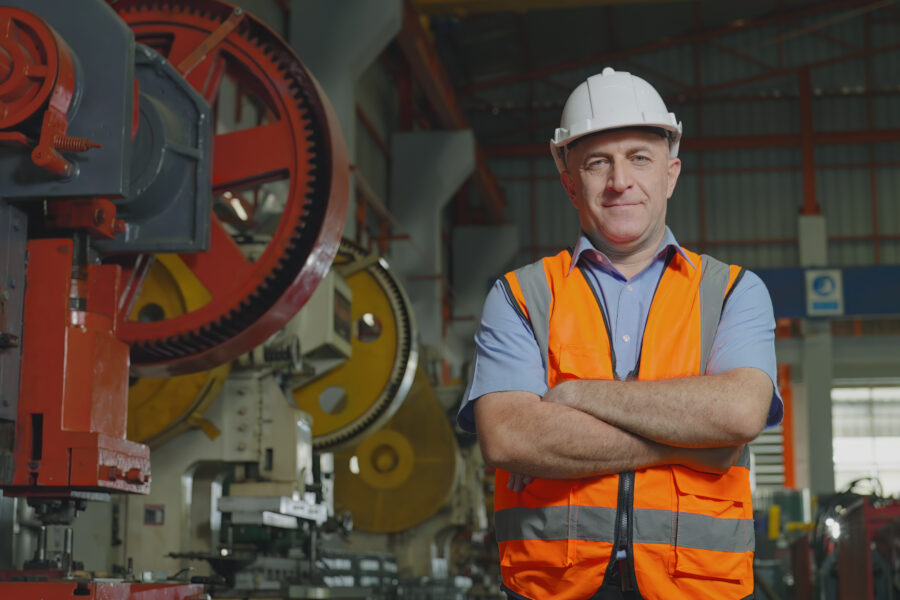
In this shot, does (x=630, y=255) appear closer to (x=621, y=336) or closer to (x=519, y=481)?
(x=621, y=336)

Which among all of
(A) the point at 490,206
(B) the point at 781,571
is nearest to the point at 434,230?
(A) the point at 490,206

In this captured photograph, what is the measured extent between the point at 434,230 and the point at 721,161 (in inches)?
292

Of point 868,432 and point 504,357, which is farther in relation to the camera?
point 868,432

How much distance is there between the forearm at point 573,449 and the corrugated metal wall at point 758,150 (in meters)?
18.0

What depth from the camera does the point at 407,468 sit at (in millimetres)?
8883

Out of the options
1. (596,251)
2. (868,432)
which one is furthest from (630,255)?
(868,432)

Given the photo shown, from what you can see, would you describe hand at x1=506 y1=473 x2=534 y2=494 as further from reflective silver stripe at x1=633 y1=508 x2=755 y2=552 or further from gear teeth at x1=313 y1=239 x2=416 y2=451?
gear teeth at x1=313 y1=239 x2=416 y2=451

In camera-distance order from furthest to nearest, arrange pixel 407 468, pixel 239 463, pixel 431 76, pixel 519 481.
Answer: pixel 431 76 → pixel 407 468 → pixel 239 463 → pixel 519 481

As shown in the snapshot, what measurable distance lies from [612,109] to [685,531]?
684 millimetres

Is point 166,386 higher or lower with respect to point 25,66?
lower

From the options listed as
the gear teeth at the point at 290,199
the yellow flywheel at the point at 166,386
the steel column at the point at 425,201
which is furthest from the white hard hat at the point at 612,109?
the steel column at the point at 425,201

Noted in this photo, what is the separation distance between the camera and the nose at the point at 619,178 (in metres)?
1.84

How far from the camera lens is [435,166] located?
15188mm

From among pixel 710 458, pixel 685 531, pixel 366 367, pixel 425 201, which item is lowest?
pixel 685 531
